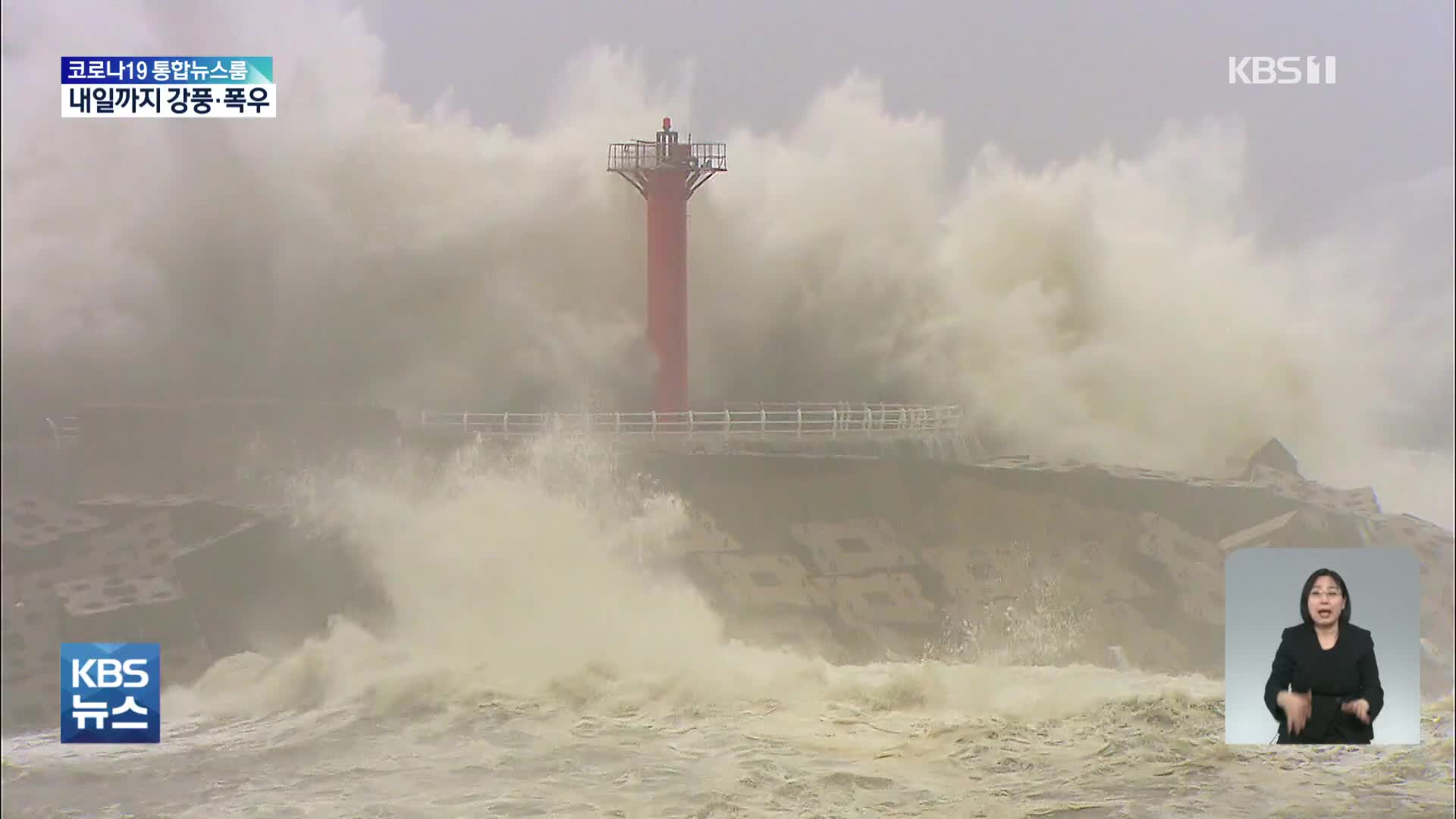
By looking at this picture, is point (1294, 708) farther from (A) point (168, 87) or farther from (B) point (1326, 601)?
(A) point (168, 87)

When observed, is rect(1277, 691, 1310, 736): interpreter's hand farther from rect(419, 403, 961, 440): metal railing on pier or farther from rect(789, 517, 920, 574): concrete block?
rect(419, 403, 961, 440): metal railing on pier

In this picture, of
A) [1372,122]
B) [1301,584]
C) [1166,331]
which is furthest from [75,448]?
[1372,122]

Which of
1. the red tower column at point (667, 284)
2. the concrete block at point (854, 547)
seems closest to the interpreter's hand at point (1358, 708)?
the concrete block at point (854, 547)

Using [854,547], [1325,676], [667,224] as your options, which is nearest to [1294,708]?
[1325,676]

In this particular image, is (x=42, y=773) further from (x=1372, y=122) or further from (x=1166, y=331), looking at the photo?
(x=1372, y=122)

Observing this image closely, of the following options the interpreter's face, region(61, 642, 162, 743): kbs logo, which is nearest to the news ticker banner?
region(61, 642, 162, 743): kbs logo

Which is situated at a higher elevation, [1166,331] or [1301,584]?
[1166,331]
